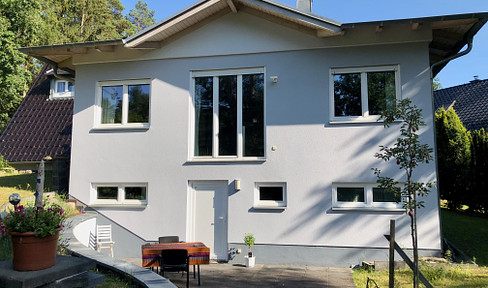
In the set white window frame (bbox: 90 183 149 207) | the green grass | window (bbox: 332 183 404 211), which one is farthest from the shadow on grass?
the green grass

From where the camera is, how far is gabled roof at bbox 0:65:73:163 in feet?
43.8

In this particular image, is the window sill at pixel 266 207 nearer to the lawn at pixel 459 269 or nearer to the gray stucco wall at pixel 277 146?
the gray stucco wall at pixel 277 146

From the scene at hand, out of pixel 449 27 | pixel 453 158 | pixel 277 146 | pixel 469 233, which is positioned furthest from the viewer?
pixel 453 158

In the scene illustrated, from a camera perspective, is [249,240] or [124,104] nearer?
[249,240]

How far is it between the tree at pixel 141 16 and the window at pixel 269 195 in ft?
119

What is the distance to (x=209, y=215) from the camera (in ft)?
31.5

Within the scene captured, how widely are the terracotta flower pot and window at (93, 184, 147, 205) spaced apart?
613 centimetres

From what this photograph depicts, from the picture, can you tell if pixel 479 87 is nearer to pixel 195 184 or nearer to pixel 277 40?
pixel 277 40

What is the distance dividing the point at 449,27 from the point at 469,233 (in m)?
5.88

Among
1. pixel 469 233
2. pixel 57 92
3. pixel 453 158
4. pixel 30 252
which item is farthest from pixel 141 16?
pixel 30 252

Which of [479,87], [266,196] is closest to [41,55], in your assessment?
[266,196]

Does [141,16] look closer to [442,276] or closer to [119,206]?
[119,206]

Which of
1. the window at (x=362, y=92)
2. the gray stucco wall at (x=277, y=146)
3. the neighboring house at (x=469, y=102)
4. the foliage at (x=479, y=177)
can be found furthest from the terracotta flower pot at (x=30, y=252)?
the neighboring house at (x=469, y=102)

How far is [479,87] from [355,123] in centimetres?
1547
